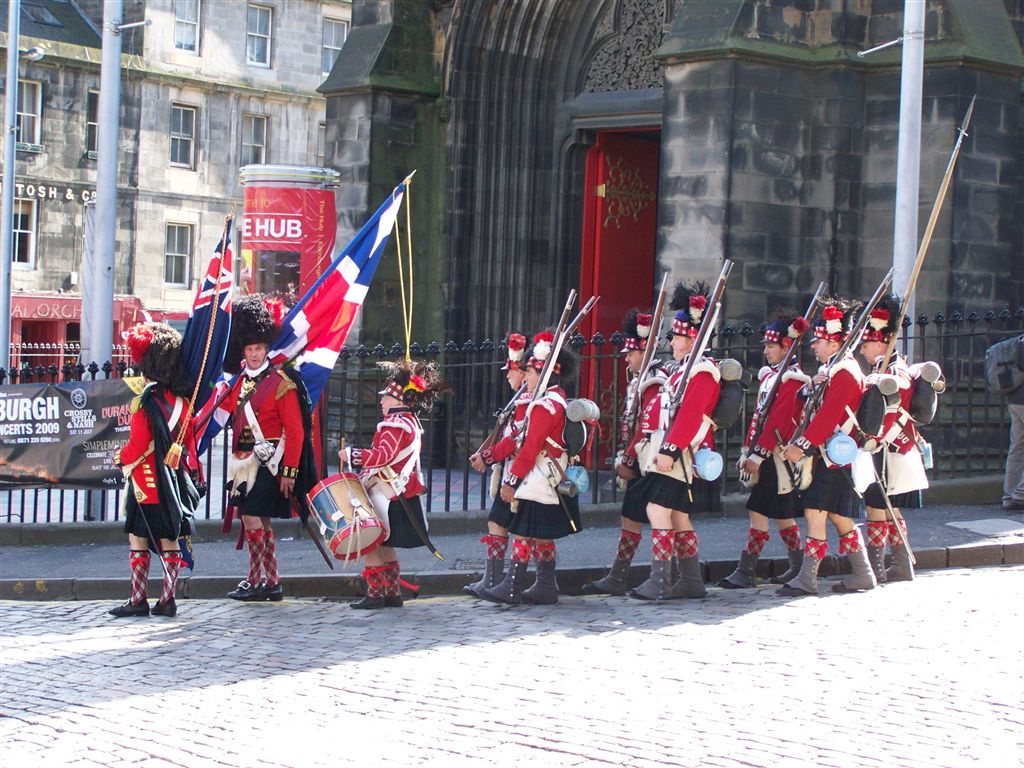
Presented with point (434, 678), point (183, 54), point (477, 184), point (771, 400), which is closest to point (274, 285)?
point (477, 184)

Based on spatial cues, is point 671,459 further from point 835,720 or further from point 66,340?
point 66,340

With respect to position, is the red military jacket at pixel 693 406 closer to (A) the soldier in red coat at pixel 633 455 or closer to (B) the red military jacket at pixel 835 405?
(A) the soldier in red coat at pixel 633 455

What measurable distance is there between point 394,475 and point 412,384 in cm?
56

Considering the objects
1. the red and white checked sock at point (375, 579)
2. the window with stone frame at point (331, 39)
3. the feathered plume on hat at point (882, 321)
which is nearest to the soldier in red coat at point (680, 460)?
the feathered plume on hat at point (882, 321)

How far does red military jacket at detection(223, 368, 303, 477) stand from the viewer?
9.50m

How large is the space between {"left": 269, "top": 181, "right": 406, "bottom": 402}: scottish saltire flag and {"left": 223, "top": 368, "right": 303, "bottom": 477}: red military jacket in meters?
0.35

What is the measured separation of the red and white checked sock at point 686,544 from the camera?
957cm

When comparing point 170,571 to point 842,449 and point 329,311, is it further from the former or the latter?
point 842,449

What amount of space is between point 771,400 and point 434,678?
3.42 m

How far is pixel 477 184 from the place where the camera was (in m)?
17.4


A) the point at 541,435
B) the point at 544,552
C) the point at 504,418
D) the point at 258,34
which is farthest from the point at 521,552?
the point at 258,34

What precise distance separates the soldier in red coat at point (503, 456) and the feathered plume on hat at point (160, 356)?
1848 mm

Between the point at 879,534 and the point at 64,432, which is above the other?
the point at 64,432

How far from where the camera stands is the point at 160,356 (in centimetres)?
923
